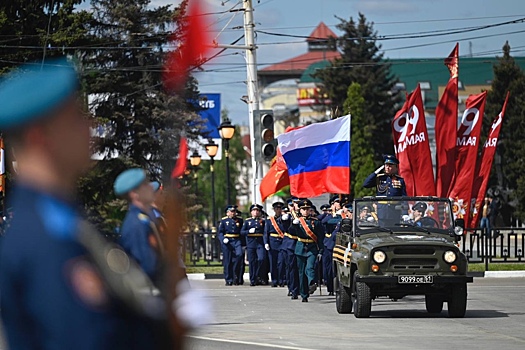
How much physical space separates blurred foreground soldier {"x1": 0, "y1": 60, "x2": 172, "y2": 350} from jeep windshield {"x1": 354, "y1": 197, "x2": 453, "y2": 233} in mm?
15246

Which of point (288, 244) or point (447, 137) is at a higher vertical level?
point (447, 137)

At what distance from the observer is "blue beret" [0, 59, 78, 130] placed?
3088mm

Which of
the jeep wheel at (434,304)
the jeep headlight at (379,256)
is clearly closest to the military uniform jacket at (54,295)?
the jeep headlight at (379,256)

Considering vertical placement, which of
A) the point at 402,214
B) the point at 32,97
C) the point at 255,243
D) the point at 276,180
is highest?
the point at 32,97

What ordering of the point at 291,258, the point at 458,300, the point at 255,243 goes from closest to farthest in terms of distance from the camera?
the point at 458,300 → the point at 291,258 → the point at 255,243

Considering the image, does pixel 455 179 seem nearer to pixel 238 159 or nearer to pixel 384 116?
pixel 384 116

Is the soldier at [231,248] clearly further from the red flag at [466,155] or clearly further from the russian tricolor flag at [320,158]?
the red flag at [466,155]

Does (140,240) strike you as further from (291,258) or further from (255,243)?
(255,243)

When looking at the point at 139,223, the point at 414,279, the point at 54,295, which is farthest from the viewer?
the point at 414,279

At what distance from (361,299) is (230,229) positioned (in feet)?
40.7

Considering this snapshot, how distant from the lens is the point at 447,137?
32188 mm

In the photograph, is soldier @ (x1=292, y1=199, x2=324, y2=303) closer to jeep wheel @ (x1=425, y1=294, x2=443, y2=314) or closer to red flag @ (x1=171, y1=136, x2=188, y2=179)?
jeep wheel @ (x1=425, y1=294, x2=443, y2=314)

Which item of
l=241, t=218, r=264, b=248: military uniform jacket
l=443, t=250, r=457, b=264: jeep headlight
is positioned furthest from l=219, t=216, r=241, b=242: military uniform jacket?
l=443, t=250, r=457, b=264: jeep headlight

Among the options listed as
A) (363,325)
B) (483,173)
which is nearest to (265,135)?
(483,173)
